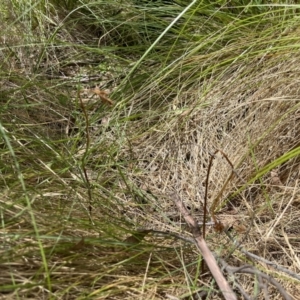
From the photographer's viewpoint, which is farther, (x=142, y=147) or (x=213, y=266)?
(x=142, y=147)

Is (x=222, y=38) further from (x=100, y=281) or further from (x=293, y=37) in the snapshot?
(x=100, y=281)

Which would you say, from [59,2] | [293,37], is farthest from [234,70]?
[59,2]

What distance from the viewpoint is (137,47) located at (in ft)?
6.30

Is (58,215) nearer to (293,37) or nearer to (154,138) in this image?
(154,138)

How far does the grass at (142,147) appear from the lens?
3.46ft

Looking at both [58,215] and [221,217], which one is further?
[221,217]

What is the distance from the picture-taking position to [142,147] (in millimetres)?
1655

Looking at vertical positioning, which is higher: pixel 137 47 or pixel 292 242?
pixel 137 47

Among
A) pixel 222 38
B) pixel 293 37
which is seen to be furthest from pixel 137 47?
pixel 293 37

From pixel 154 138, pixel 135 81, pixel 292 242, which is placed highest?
pixel 135 81

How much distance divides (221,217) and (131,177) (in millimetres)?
308

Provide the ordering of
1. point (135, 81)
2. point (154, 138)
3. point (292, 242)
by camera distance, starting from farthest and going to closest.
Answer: point (135, 81), point (154, 138), point (292, 242)

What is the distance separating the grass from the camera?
1.05 m

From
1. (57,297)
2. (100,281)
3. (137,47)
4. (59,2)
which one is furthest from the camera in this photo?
→ (59,2)
